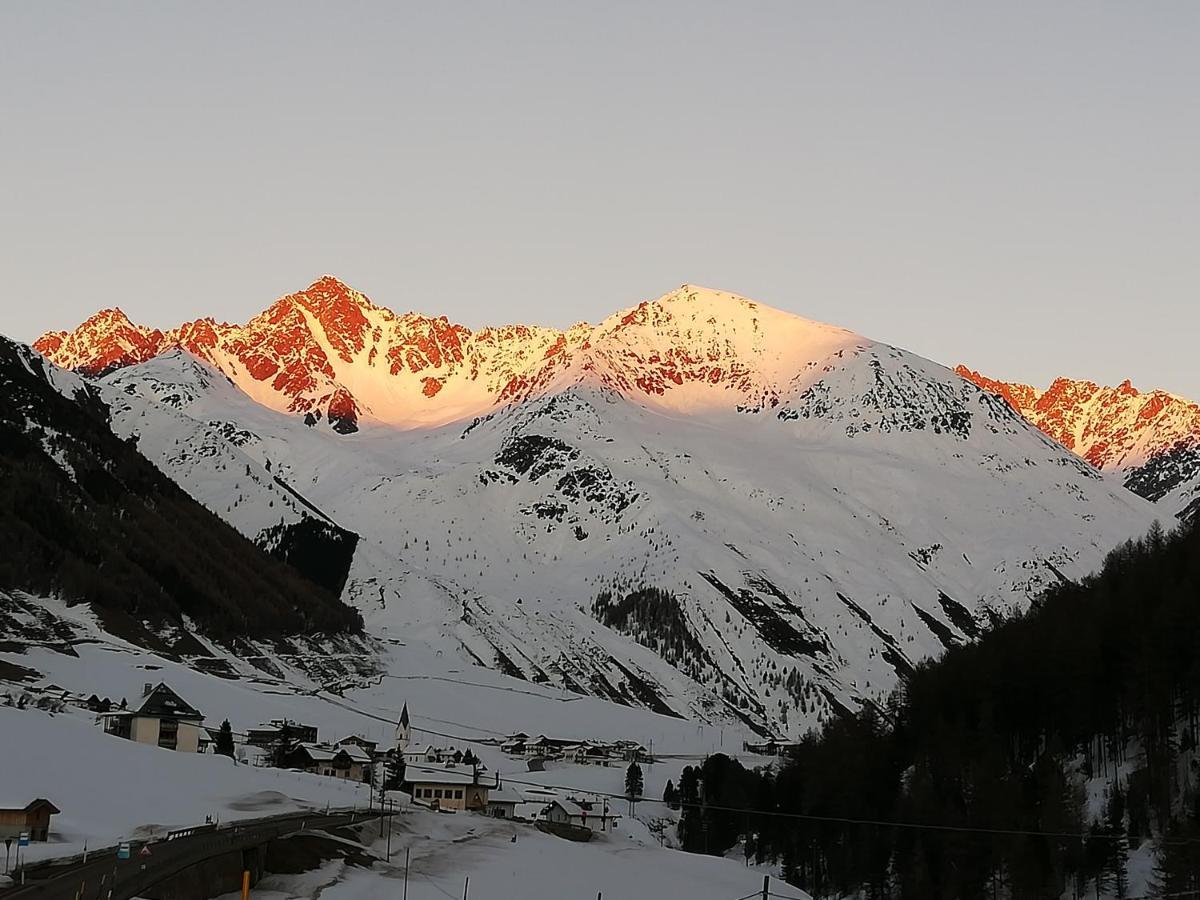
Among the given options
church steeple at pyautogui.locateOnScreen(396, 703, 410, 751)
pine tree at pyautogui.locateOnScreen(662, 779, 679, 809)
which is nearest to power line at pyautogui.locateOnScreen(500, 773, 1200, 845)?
pine tree at pyautogui.locateOnScreen(662, 779, 679, 809)

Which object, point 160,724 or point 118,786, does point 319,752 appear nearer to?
point 160,724

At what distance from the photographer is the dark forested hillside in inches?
3839

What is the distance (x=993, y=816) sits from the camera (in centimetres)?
10231

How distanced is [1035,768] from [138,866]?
59880 mm

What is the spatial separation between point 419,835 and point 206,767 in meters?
18.8

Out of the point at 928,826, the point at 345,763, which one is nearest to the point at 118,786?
the point at 928,826

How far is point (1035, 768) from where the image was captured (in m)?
108

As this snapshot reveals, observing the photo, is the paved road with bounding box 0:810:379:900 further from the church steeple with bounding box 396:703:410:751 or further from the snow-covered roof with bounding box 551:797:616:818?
the church steeple with bounding box 396:703:410:751

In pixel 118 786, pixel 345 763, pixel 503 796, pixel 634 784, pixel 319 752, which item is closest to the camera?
pixel 118 786

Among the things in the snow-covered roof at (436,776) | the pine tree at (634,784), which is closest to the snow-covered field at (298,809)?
the snow-covered roof at (436,776)

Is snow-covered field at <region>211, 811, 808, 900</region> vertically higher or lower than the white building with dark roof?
lower

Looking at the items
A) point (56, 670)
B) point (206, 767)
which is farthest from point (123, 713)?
point (56, 670)

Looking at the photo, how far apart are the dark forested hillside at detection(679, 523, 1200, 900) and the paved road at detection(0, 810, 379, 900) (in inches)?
1599

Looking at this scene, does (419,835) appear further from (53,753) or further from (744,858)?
(744,858)
